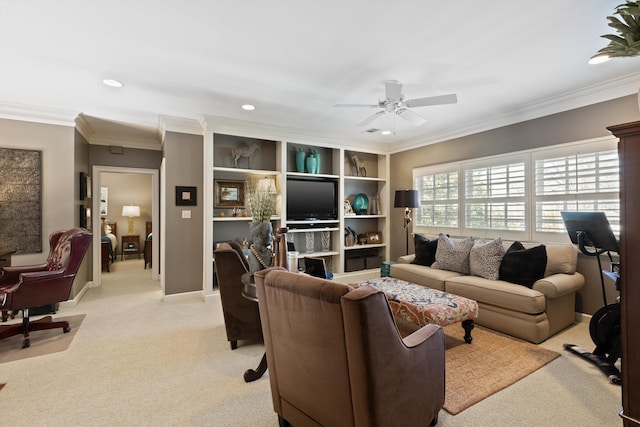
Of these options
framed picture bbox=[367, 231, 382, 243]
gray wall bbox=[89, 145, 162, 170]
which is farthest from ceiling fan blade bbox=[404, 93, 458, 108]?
gray wall bbox=[89, 145, 162, 170]

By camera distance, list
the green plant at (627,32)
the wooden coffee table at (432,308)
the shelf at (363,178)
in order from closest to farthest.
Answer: the green plant at (627,32), the wooden coffee table at (432,308), the shelf at (363,178)

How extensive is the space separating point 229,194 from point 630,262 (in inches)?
170

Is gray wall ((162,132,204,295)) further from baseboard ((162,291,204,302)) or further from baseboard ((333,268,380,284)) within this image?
baseboard ((333,268,380,284))

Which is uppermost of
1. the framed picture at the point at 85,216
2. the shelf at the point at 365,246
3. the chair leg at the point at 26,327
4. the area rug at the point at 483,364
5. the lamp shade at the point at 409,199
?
the lamp shade at the point at 409,199

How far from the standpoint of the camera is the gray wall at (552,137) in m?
3.15

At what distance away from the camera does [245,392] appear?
6.98ft

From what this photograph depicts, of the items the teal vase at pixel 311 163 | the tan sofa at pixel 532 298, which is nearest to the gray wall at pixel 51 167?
the teal vase at pixel 311 163

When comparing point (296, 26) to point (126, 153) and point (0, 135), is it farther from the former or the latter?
point (126, 153)

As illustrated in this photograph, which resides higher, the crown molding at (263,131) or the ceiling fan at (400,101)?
the crown molding at (263,131)

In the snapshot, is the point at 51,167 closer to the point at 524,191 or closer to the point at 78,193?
the point at 78,193

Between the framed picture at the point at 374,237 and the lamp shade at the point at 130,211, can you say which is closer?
the framed picture at the point at 374,237

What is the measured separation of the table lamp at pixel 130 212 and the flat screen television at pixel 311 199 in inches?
214

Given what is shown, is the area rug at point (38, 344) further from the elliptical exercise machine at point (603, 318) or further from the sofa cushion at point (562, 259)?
the sofa cushion at point (562, 259)

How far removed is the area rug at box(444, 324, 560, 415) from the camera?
2.07 m
